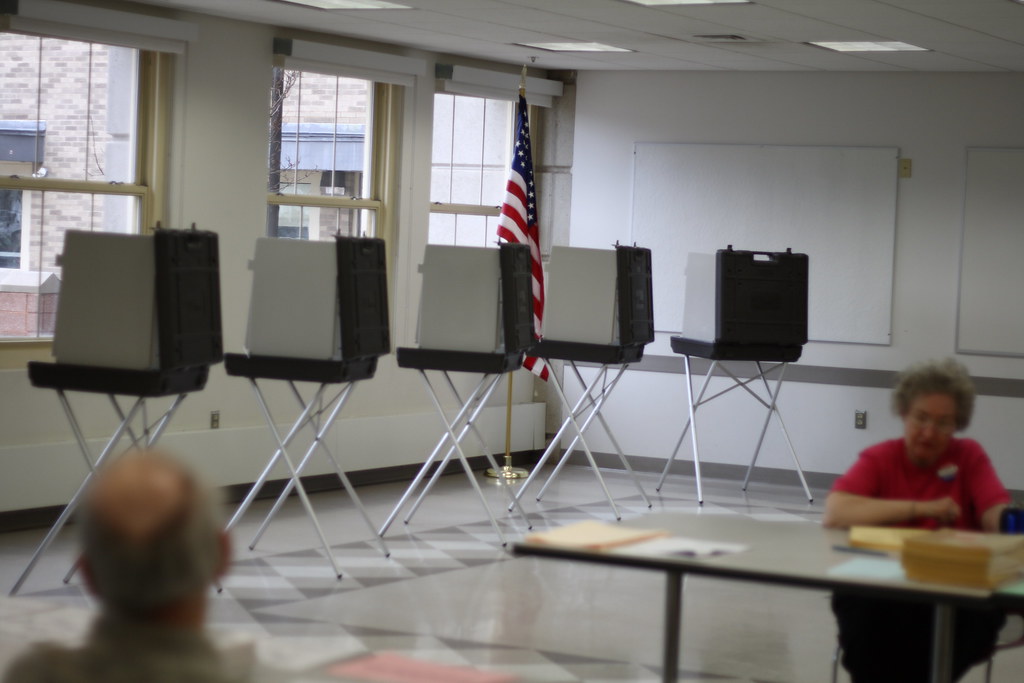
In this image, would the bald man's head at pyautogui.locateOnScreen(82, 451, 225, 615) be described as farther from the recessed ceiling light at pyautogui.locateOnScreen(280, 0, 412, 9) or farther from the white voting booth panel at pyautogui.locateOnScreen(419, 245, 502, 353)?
the recessed ceiling light at pyautogui.locateOnScreen(280, 0, 412, 9)

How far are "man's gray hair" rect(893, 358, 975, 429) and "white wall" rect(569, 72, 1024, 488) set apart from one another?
5016 mm

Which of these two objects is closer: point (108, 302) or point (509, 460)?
point (108, 302)

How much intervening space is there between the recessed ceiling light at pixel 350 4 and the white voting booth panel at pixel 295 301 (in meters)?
1.50

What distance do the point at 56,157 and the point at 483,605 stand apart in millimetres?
3033

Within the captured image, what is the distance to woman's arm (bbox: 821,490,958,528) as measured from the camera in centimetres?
336

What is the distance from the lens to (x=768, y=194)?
28.9ft

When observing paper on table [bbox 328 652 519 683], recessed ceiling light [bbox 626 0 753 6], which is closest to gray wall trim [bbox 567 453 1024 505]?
recessed ceiling light [bbox 626 0 753 6]

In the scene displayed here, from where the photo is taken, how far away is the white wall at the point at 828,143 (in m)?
8.30

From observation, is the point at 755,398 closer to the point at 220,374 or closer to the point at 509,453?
the point at 509,453

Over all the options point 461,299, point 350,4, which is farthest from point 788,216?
point 350,4

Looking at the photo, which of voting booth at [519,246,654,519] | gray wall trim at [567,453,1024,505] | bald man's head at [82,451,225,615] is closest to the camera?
bald man's head at [82,451,225,615]

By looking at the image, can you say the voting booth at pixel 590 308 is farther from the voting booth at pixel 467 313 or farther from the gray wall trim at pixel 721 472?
the gray wall trim at pixel 721 472

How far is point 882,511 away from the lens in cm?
338

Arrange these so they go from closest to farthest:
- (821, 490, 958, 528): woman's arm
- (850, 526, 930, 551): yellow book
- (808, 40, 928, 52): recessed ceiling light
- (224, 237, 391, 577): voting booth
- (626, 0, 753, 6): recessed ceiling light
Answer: (850, 526, 930, 551): yellow book
(821, 490, 958, 528): woman's arm
(224, 237, 391, 577): voting booth
(626, 0, 753, 6): recessed ceiling light
(808, 40, 928, 52): recessed ceiling light
